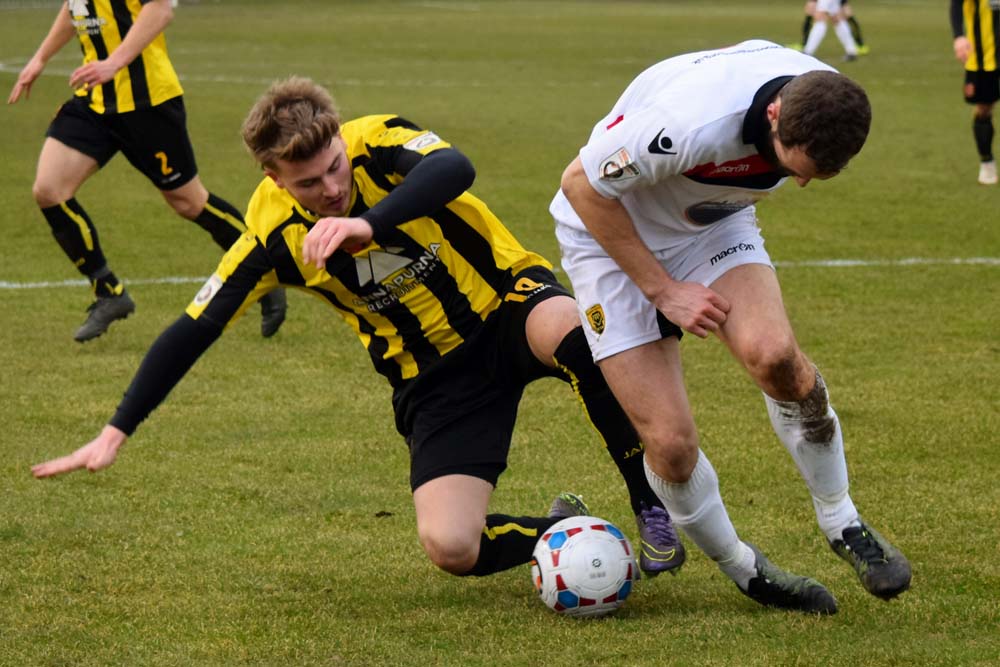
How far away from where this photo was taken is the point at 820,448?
4184 mm

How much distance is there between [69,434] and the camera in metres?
6.29

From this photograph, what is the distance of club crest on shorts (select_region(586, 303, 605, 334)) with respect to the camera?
4375 millimetres

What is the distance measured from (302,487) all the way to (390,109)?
11999 millimetres

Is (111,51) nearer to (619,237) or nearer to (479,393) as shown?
(479,393)

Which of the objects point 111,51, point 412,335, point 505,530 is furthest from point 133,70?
point 505,530

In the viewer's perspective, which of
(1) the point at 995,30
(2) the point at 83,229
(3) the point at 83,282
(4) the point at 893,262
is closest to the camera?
(2) the point at 83,229

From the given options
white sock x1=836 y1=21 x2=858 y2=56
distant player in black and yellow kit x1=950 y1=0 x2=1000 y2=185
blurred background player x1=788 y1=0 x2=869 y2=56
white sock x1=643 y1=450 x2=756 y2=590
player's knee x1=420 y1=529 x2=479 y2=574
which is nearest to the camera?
white sock x1=643 y1=450 x2=756 y2=590

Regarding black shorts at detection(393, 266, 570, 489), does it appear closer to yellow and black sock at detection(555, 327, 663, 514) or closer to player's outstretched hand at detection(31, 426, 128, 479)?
yellow and black sock at detection(555, 327, 663, 514)

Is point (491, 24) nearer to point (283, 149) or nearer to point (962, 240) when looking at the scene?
point (962, 240)

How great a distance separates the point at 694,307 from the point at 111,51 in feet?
16.2

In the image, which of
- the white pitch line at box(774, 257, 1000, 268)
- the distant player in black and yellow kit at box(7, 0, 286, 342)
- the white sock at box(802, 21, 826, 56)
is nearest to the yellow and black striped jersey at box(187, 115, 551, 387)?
the distant player in black and yellow kit at box(7, 0, 286, 342)

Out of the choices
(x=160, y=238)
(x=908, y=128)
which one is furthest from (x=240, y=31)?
(x=160, y=238)

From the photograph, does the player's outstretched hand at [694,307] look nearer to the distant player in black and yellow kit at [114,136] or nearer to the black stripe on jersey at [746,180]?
the black stripe on jersey at [746,180]

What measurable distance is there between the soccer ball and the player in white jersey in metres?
0.22
